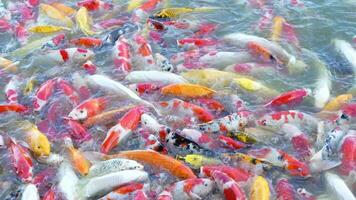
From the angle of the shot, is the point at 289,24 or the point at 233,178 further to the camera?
the point at 289,24

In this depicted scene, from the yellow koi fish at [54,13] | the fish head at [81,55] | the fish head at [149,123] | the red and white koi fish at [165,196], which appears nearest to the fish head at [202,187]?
the red and white koi fish at [165,196]

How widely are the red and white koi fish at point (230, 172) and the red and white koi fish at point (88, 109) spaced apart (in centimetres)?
166

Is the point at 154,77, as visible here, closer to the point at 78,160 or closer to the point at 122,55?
the point at 122,55

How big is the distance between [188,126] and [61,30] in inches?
122

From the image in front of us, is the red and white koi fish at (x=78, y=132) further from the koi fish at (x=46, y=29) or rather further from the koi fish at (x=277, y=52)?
the koi fish at (x=277, y=52)

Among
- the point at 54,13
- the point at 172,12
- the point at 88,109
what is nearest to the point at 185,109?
the point at 88,109

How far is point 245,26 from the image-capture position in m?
7.67

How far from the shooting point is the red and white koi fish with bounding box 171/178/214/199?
15.6 ft

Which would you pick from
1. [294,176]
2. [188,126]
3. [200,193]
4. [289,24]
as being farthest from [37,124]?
[289,24]

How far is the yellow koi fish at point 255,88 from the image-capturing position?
617 centimetres

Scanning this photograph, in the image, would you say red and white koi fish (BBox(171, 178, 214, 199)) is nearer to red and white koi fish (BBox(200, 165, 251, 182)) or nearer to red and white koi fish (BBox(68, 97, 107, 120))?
red and white koi fish (BBox(200, 165, 251, 182))

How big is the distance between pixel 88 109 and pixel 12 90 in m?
1.28

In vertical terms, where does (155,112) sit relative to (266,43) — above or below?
below

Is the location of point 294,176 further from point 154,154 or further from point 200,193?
point 154,154
